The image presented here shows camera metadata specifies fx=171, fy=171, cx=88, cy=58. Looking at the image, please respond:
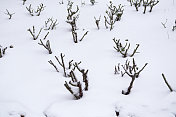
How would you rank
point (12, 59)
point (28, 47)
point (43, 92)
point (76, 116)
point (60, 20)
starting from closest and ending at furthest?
point (76, 116), point (43, 92), point (12, 59), point (28, 47), point (60, 20)

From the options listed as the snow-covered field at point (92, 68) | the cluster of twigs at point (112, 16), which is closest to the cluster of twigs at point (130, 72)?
the snow-covered field at point (92, 68)

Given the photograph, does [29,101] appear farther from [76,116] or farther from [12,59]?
[12,59]

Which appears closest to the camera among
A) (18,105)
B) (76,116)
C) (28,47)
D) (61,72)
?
(76,116)

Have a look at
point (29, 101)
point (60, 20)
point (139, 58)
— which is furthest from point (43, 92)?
point (60, 20)

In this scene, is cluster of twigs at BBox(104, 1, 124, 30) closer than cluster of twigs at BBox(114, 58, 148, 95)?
No

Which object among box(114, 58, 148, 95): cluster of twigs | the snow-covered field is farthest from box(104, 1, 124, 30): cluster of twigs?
box(114, 58, 148, 95): cluster of twigs

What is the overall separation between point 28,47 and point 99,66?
4.27 feet

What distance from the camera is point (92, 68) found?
7.55 ft

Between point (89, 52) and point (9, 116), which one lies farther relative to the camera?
point (89, 52)

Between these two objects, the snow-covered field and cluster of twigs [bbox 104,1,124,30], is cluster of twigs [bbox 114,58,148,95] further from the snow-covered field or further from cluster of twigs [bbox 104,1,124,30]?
cluster of twigs [bbox 104,1,124,30]

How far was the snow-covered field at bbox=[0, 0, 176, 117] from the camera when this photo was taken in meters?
1.71

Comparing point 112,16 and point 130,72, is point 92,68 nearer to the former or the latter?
point 130,72

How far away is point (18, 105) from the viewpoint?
1.77 metres

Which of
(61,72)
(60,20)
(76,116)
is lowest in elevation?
(76,116)
